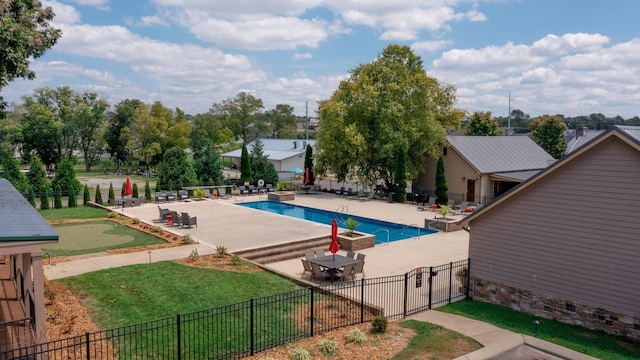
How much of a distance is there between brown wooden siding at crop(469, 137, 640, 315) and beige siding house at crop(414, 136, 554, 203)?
19.7 meters

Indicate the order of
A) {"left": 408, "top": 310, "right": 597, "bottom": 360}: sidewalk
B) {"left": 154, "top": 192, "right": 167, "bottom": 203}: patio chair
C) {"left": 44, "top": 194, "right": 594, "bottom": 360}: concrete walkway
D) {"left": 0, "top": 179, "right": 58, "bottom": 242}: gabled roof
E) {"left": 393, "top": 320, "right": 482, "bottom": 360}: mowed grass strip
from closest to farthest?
{"left": 0, "top": 179, "right": 58, "bottom": 242}: gabled roof → {"left": 393, "top": 320, "right": 482, "bottom": 360}: mowed grass strip → {"left": 408, "top": 310, "right": 597, "bottom": 360}: sidewalk → {"left": 44, "top": 194, "right": 594, "bottom": 360}: concrete walkway → {"left": 154, "top": 192, "right": 167, "bottom": 203}: patio chair

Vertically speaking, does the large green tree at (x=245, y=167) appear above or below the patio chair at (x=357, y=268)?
above

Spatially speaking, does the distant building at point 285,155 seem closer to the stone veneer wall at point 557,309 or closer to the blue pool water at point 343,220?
the blue pool water at point 343,220

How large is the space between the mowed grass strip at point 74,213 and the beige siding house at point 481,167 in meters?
23.2

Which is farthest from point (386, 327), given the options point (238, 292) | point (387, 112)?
point (387, 112)

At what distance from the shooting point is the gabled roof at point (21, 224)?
773 cm

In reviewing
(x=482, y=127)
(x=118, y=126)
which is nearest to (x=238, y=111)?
(x=118, y=126)

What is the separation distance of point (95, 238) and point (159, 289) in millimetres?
8827

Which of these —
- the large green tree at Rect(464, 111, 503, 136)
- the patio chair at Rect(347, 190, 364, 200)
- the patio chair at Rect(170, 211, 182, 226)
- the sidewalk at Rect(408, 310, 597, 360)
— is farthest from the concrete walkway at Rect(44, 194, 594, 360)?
the large green tree at Rect(464, 111, 503, 136)

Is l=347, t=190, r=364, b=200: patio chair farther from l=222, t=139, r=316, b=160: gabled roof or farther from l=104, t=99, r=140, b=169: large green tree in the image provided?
l=104, t=99, r=140, b=169: large green tree

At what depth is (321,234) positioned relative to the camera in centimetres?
2089

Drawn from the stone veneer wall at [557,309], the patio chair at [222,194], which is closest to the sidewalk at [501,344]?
the stone veneer wall at [557,309]

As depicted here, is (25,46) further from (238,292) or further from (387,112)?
(387,112)

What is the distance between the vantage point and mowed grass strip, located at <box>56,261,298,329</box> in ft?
36.3
